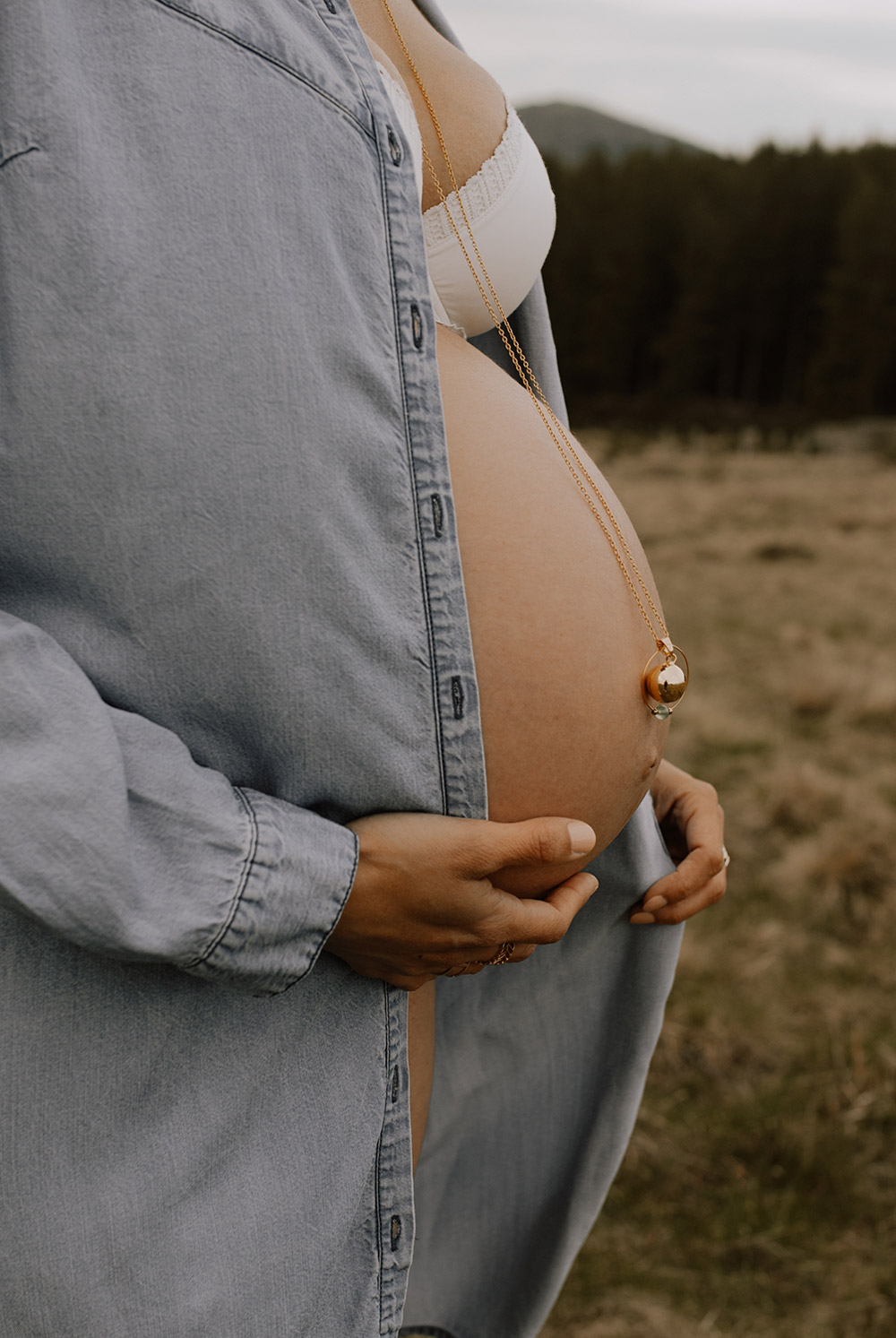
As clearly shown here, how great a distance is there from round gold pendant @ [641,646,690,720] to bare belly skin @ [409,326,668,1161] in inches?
0.4

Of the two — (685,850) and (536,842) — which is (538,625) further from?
(685,850)

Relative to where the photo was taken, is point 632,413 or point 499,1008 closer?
point 499,1008

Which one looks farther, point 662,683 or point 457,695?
point 662,683

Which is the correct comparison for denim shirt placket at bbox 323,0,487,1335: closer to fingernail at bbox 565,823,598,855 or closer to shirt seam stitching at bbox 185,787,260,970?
fingernail at bbox 565,823,598,855

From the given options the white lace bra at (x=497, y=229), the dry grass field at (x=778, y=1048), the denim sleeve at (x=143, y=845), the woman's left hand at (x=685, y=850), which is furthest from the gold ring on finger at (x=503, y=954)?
the dry grass field at (x=778, y=1048)

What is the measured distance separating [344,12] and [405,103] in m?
0.11

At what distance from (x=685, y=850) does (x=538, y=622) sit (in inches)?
22.3

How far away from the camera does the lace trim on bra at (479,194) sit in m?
1.16

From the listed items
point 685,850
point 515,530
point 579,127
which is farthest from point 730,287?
point 579,127

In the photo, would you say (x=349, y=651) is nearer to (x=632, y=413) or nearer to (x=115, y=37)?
(x=115, y=37)

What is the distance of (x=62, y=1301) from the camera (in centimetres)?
81

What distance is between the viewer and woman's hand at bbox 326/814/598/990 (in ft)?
2.88

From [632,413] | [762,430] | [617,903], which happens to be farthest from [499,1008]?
[632,413]

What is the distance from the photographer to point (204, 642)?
821 millimetres
